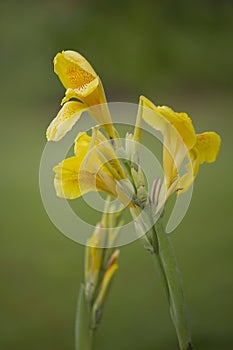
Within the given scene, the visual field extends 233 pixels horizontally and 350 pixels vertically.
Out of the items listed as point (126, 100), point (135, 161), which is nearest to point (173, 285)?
point (135, 161)

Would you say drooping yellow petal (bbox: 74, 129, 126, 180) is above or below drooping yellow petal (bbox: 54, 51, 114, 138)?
below

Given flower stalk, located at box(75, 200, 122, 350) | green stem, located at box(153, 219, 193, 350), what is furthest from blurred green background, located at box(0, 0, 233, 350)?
green stem, located at box(153, 219, 193, 350)

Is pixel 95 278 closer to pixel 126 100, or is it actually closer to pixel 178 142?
pixel 178 142

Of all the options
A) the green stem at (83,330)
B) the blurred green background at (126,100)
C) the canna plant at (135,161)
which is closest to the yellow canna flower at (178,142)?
the canna plant at (135,161)

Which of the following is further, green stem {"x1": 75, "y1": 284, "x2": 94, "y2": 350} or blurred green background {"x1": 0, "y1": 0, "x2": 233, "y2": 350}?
blurred green background {"x1": 0, "y1": 0, "x2": 233, "y2": 350}

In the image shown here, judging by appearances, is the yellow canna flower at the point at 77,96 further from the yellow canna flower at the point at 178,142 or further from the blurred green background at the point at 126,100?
the blurred green background at the point at 126,100

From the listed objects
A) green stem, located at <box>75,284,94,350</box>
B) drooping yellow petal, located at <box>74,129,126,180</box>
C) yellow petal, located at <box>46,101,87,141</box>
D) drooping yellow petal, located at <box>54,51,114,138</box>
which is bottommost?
green stem, located at <box>75,284,94,350</box>

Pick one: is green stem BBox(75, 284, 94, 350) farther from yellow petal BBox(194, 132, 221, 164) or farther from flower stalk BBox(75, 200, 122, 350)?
yellow petal BBox(194, 132, 221, 164)

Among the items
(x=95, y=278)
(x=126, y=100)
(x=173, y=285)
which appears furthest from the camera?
(x=126, y=100)
